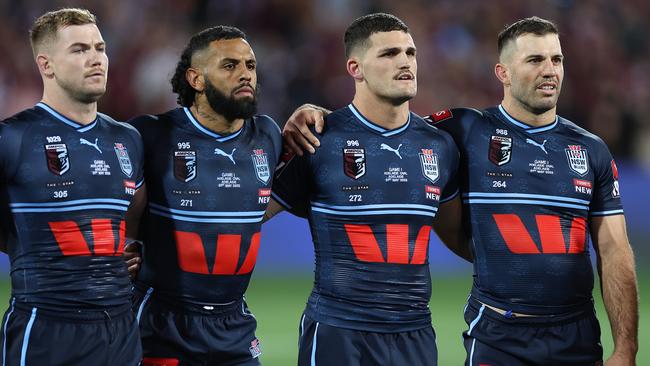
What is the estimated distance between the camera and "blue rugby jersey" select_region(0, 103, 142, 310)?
6305 mm

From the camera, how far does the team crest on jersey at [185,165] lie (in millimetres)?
6859

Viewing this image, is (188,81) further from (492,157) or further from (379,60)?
(492,157)

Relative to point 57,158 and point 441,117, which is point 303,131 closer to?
point 441,117

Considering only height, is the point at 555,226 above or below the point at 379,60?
below

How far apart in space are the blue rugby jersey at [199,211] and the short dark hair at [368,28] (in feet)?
2.92

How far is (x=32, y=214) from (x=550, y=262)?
9.54 feet

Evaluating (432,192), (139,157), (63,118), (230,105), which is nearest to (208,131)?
(230,105)

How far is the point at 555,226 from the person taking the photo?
22.9 feet

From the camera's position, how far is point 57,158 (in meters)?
6.39

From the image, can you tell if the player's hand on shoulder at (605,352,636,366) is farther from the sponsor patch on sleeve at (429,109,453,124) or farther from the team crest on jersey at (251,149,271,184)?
the team crest on jersey at (251,149,271,184)

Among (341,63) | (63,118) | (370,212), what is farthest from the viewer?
(341,63)

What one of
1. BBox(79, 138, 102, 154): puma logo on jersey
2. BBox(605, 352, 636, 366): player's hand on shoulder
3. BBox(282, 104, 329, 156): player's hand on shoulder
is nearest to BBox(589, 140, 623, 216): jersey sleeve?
BBox(605, 352, 636, 366): player's hand on shoulder

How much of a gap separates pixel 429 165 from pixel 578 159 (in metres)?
0.88

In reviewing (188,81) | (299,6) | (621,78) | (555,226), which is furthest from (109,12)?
(555,226)
